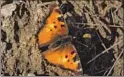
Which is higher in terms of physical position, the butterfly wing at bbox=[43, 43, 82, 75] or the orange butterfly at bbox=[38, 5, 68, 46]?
the orange butterfly at bbox=[38, 5, 68, 46]

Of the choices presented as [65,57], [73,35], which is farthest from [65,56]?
[73,35]

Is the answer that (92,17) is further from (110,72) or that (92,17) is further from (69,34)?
(110,72)

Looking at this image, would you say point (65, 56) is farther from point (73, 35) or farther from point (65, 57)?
point (73, 35)

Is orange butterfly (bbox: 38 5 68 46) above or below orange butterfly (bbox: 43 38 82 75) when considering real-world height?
above
